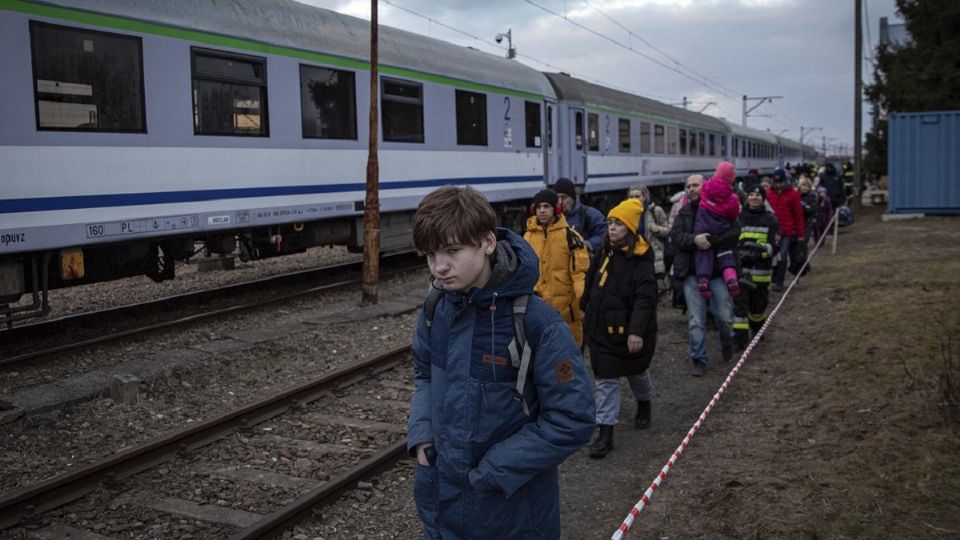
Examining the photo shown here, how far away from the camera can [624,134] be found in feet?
71.5

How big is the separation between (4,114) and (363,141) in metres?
5.08

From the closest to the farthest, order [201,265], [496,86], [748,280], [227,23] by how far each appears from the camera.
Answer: [748,280], [227,23], [201,265], [496,86]

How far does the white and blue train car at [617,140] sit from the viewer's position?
18.5 m

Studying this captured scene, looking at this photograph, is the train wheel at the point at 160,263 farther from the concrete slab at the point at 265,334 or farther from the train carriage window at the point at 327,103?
the train carriage window at the point at 327,103

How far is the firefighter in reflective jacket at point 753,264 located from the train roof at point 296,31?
218 inches

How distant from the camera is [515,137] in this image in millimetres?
15797

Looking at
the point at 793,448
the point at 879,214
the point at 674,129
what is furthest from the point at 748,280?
the point at 879,214

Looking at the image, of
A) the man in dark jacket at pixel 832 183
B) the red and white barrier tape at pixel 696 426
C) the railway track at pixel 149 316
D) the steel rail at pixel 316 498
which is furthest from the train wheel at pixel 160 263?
the man in dark jacket at pixel 832 183

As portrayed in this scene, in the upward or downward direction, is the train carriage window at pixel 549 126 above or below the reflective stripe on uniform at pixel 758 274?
above

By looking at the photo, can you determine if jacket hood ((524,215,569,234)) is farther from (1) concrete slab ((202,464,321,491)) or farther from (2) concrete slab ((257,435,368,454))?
(1) concrete slab ((202,464,321,491))

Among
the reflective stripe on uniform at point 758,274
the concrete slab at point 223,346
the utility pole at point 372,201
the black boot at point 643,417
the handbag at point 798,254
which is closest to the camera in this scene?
the black boot at point 643,417

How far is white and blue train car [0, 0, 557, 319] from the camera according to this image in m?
7.63

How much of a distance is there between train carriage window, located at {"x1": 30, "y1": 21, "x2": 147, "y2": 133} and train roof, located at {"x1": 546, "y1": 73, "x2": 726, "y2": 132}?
10971 millimetres

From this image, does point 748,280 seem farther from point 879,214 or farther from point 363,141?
point 879,214
